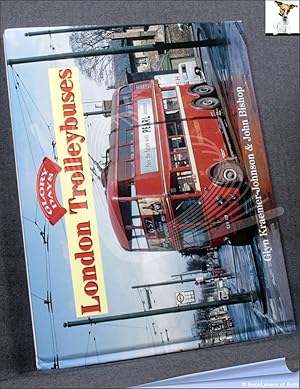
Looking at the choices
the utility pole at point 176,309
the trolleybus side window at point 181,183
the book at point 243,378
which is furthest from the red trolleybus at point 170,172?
the book at point 243,378

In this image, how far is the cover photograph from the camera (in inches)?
49.9

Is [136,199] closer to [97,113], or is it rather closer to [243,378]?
[97,113]

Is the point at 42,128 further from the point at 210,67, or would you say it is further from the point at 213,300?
the point at 213,300

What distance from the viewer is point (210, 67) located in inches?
54.1

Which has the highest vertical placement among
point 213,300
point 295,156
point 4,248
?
point 295,156

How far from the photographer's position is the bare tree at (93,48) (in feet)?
4.40

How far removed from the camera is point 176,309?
1.29 m

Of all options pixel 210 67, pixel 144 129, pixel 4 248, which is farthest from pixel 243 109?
pixel 4 248

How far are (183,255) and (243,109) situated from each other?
346 millimetres

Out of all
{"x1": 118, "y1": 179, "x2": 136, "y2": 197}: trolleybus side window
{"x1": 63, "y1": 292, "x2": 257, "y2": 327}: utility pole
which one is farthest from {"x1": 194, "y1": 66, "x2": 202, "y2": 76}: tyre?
{"x1": 63, "y1": 292, "x2": 257, "y2": 327}: utility pole

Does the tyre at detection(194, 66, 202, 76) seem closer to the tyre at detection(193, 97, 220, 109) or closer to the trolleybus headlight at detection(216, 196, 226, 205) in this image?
the tyre at detection(193, 97, 220, 109)

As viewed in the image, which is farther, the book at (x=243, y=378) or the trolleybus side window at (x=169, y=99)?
the trolleybus side window at (x=169, y=99)

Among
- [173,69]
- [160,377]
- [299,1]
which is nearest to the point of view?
[160,377]

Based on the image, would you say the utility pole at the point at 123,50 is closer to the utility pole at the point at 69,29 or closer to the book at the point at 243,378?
the utility pole at the point at 69,29
